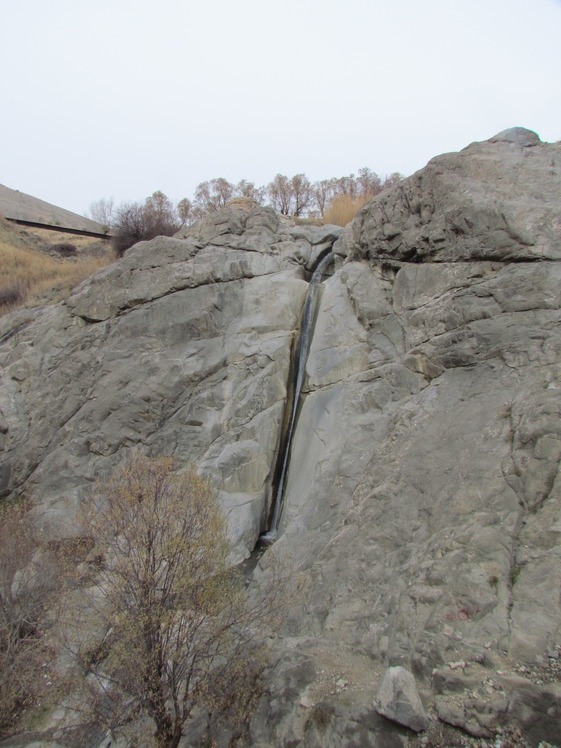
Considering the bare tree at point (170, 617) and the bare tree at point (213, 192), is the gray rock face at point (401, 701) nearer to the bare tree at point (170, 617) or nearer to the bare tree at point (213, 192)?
the bare tree at point (170, 617)

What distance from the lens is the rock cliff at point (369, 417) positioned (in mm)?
5504

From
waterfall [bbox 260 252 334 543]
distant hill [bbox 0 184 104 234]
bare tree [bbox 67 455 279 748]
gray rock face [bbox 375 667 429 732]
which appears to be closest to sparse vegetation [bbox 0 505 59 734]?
bare tree [bbox 67 455 279 748]

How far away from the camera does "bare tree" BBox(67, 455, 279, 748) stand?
5703 mm

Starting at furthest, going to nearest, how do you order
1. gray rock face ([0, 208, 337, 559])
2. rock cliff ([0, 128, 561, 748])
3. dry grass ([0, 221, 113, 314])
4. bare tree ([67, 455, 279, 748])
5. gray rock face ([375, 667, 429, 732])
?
1. dry grass ([0, 221, 113, 314])
2. gray rock face ([0, 208, 337, 559])
3. bare tree ([67, 455, 279, 748])
4. rock cliff ([0, 128, 561, 748])
5. gray rock face ([375, 667, 429, 732])

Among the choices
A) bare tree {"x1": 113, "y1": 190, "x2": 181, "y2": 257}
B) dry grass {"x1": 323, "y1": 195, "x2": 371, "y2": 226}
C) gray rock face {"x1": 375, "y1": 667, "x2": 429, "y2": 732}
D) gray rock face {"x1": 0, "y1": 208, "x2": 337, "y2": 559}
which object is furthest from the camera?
bare tree {"x1": 113, "y1": 190, "x2": 181, "y2": 257}

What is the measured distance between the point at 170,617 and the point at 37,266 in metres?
25.4

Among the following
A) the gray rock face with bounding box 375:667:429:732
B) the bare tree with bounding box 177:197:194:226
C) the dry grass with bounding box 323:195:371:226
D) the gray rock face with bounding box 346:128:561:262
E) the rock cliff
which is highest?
the bare tree with bounding box 177:197:194:226

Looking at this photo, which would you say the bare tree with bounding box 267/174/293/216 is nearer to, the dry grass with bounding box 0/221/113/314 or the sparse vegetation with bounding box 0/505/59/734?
the dry grass with bounding box 0/221/113/314

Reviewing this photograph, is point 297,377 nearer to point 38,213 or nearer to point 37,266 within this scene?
point 37,266

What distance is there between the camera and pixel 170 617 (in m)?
5.93

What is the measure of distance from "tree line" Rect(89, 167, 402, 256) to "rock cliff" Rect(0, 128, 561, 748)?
8.35 meters

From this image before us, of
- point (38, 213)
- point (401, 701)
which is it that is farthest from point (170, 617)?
point (38, 213)

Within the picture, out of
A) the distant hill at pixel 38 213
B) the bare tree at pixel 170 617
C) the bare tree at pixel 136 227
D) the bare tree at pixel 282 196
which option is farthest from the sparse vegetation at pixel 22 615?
the distant hill at pixel 38 213

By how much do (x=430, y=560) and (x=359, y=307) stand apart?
294 inches
